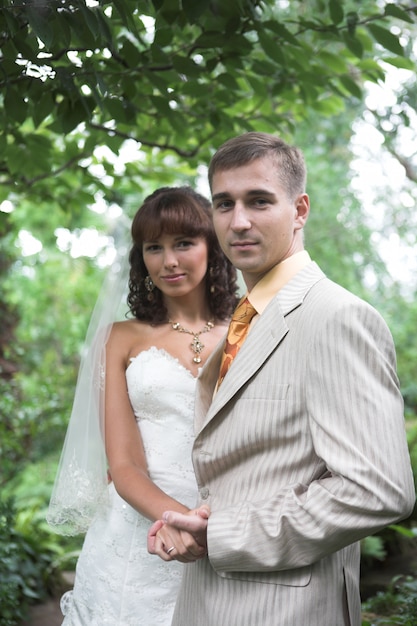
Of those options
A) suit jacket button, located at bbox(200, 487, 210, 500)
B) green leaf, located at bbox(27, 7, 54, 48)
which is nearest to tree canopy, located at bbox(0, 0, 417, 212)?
green leaf, located at bbox(27, 7, 54, 48)

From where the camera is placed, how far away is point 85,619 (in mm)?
2764

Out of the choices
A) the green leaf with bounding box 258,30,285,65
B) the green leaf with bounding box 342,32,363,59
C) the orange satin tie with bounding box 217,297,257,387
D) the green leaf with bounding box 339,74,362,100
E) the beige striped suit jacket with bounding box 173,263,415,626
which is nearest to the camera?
the beige striped suit jacket with bounding box 173,263,415,626

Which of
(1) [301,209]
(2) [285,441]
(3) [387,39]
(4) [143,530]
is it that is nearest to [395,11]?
(3) [387,39]

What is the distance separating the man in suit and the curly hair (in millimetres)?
823

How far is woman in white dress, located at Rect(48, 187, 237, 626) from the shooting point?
108 inches

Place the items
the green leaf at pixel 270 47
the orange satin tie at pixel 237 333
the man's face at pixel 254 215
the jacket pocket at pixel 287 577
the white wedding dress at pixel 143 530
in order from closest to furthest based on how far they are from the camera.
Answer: the jacket pocket at pixel 287 577 < the man's face at pixel 254 215 < the orange satin tie at pixel 237 333 < the white wedding dress at pixel 143 530 < the green leaf at pixel 270 47

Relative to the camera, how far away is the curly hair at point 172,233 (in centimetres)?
286

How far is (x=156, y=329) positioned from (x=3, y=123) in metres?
1.00

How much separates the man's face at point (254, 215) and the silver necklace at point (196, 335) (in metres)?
1.00

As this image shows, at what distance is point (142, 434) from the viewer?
114 inches

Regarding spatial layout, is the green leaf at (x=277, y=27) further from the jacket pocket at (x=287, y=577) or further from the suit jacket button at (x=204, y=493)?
the jacket pocket at (x=287, y=577)

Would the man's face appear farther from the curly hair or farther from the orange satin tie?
the curly hair

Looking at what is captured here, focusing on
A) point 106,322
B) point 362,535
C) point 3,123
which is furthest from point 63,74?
point 362,535

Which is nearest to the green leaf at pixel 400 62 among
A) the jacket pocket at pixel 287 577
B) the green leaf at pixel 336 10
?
the green leaf at pixel 336 10
